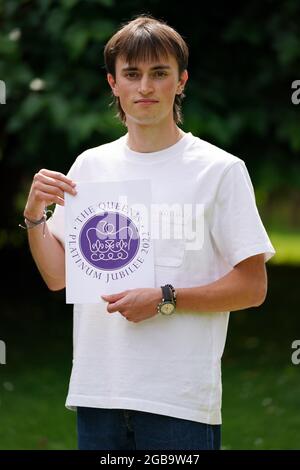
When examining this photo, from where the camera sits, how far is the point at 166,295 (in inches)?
101

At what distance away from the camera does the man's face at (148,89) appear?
104 inches

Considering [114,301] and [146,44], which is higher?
[146,44]

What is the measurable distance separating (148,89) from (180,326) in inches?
27.1

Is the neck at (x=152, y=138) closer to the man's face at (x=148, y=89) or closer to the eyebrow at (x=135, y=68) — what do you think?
the man's face at (x=148, y=89)

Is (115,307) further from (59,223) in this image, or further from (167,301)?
(59,223)

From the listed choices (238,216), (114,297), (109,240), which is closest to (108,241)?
(109,240)

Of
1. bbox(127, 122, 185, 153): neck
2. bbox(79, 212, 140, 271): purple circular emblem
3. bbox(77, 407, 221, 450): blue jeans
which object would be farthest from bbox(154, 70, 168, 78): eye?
bbox(77, 407, 221, 450): blue jeans

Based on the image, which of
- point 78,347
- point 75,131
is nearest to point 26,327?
point 75,131

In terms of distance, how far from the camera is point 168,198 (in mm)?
2619

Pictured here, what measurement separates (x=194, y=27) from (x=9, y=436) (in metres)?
3.48

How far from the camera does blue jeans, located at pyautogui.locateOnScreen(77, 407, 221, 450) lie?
2613 millimetres

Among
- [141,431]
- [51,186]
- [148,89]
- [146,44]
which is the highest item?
[146,44]

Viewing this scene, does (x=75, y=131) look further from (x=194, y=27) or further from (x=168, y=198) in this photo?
(x=168, y=198)

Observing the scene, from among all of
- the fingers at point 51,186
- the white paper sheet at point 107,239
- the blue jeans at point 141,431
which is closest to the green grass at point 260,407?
the blue jeans at point 141,431
